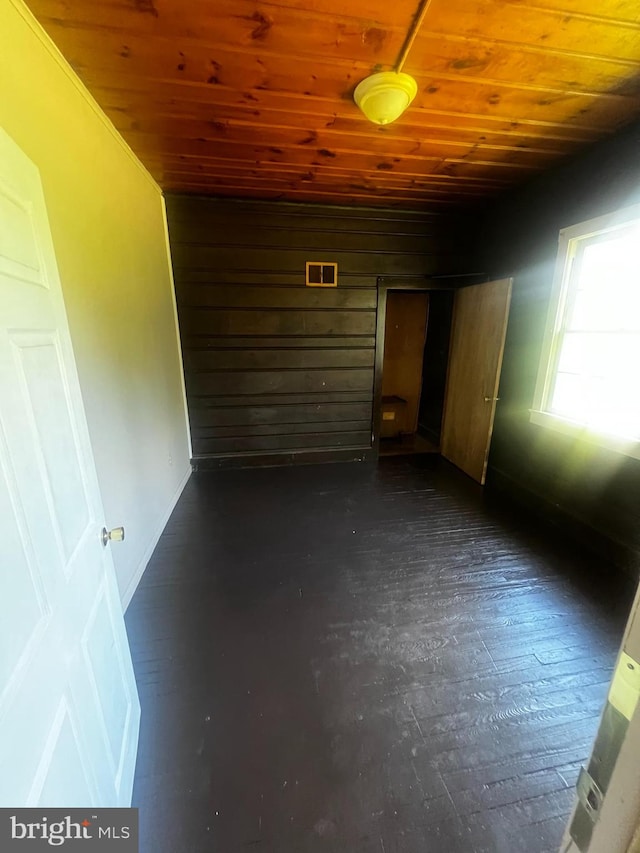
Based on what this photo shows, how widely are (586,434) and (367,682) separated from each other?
2.15 meters

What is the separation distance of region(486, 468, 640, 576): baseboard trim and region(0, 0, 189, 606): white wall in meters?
3.00

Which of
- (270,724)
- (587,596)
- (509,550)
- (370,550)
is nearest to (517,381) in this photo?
(509,550)

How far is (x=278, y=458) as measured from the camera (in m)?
3.89

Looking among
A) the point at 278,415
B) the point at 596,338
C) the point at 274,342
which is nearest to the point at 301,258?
the point at 274,342

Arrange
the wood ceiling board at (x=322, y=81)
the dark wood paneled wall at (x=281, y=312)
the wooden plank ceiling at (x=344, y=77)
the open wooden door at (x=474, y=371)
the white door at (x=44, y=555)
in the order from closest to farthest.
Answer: the white door at (x=44, y=555), the wooden plank ceiling at (x=344, y=77), the wood ceiling board at (x=322, y=81), the open wooden door at (x=474, y=371), the dark wood paneled wall at (x=281, y=312)

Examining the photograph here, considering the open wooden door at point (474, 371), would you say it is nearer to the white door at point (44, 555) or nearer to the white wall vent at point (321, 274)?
the white wall vent at point (321, 274)

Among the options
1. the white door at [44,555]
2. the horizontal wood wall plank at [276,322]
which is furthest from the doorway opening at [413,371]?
the white door at [44,555]

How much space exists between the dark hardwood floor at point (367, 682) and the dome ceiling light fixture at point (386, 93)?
255 centimetres

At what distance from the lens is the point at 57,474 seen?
839 millimetres

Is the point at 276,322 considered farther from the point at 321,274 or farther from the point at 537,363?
the point at 537,363

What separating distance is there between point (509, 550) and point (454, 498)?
78 centimetres

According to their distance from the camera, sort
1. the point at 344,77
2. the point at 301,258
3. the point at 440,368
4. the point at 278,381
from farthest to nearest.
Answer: the point at 440,368 → the point at 278,381 → the point at 301,258 → the point at 344,77

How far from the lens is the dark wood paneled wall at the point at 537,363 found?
2.18 m

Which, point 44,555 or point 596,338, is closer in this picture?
point 44,555
